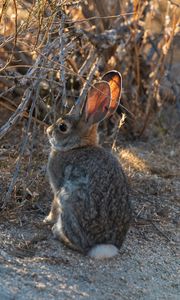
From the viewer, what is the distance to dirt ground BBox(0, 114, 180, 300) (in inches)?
161

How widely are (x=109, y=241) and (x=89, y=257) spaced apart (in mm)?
159

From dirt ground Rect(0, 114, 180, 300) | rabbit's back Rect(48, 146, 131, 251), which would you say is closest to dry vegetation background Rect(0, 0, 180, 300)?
dirt ground Rect(0, 114, 180, 300)

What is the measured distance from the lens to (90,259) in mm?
4484

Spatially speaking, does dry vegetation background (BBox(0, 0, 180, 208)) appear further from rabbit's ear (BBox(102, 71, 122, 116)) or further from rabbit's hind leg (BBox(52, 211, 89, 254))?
rabbit's hind leg (BBox(52, 211, 89, 254))

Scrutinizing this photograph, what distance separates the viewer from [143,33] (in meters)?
6.50

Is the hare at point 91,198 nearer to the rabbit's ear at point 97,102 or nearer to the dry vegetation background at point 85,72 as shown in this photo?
the rabbit's ear at point 97,102

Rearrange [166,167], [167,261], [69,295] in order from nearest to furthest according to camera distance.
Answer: [69,295]
[167,261]
[166,167]

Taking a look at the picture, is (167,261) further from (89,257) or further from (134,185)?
(134,185)

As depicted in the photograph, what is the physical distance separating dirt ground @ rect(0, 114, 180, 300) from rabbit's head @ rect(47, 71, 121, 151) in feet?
1.48

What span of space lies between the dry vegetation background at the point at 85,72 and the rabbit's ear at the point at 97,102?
12.9 inches

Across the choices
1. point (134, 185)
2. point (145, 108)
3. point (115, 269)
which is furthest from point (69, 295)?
point (145, 108)

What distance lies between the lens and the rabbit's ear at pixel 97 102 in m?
4.78

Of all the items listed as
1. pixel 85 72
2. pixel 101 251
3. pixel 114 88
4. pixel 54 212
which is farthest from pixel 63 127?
pixel 85 72

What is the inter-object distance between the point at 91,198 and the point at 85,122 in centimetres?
62
